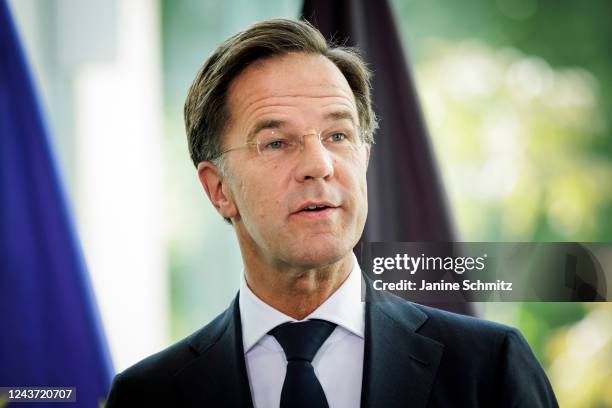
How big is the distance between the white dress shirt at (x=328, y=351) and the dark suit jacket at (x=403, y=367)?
3 cm

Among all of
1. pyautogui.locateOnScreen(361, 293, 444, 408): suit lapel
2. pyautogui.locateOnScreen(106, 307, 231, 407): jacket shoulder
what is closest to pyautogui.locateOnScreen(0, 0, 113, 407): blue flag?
pyautogui.locateOnScreen(106, 307, 231, 407): jacket shoulder

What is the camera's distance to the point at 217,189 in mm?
1725

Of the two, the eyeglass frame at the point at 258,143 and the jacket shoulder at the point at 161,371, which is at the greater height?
the eyeglass frame at the point at 258,143

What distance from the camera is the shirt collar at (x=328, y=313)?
1634 mm

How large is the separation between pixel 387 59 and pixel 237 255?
64 centimetres

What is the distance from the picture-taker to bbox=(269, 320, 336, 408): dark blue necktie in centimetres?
157

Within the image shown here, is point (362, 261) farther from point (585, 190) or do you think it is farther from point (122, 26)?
point (122, 26)

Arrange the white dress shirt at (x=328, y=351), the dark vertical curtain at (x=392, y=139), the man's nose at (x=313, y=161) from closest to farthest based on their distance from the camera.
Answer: the man's nose at (x=313, y=161)
the white dress shirt at (x=328, y=351)
the dark vertical curtain at (x=392, y=139)

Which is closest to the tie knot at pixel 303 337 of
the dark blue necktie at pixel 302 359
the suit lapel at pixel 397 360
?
the dark blue necktie at pixel 302 359

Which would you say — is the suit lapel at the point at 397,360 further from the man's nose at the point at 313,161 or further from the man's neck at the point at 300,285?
the man's nose at the point at 313,161

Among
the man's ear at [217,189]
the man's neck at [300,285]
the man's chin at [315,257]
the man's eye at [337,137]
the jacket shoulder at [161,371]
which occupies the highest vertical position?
the man's eye at [337,137]

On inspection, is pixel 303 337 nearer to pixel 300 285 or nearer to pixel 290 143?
pixel 300 285

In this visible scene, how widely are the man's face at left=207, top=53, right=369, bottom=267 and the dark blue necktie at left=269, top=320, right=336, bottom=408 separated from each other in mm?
157

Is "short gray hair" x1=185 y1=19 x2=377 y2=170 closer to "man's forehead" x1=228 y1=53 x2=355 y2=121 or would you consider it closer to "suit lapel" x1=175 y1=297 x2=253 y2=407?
"man's forehead" x1=228 y1=53 x2=355 y2=121
